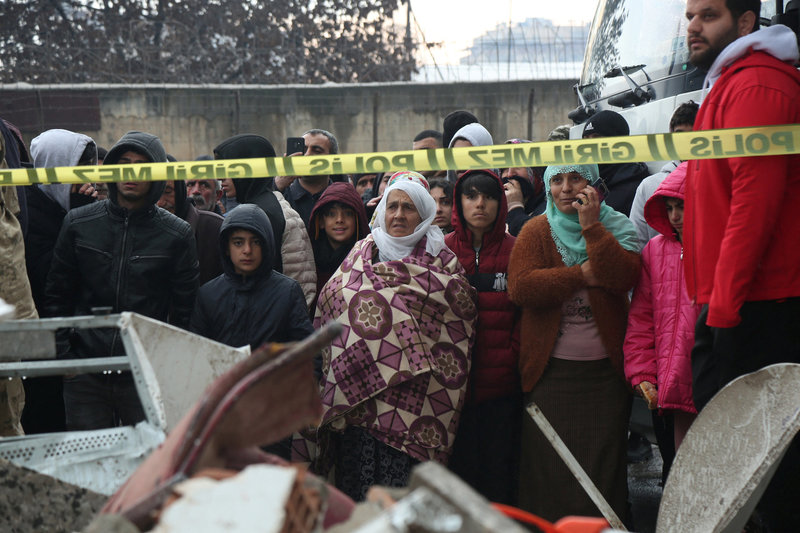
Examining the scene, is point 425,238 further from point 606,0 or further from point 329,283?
point 606,0

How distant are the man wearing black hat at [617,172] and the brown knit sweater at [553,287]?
934mm

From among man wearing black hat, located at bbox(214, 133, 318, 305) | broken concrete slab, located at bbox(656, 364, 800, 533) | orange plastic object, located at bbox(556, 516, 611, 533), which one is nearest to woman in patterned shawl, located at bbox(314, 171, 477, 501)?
man wearing black hat, located at bbox(214, 133, 318, 305)

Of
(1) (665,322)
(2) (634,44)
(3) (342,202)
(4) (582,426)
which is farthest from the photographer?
(2) (634,44)

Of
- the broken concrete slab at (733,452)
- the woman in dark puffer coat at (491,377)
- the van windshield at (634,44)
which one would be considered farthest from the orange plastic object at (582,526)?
the van windshield at (634,44)

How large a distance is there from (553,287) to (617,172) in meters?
1.37

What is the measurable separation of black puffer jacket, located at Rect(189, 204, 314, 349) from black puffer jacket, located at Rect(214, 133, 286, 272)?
0.17 metres

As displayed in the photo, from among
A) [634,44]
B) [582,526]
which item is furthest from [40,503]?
[634,44]

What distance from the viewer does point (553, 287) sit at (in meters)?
3.92

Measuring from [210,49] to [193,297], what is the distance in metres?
11.6

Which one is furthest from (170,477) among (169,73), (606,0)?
(169,73)

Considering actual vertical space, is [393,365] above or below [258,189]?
below

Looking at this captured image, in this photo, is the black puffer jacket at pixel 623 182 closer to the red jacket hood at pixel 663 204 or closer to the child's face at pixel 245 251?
the red jacket hood at pixel 663 204

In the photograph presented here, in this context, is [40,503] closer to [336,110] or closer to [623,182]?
[623,182]

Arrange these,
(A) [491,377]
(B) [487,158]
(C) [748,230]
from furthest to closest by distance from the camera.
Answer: (A) [491,377], (B) [487,158], (C) [748,230]
